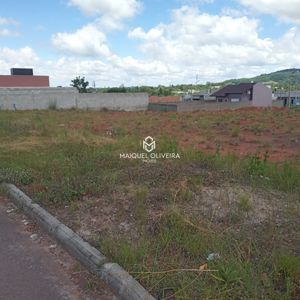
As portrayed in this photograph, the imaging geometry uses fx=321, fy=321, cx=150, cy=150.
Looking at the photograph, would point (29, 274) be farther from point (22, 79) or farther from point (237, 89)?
point (22, 79)

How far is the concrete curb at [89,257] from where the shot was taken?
2.56 meters

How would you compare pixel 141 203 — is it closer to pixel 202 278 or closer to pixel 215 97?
pixel 202 278

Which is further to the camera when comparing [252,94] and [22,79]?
[22,79]

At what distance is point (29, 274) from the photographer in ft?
9.71

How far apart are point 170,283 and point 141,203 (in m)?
1.86

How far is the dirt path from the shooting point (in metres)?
2.66

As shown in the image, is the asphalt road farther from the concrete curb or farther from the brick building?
the brick building

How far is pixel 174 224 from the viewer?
3695mm

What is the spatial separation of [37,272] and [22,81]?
5924 cm

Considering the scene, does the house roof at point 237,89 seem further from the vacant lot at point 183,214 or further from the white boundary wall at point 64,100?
the vacant lot at point 183,214

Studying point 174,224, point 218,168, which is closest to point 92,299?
point 174,224

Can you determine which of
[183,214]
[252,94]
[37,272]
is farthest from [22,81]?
[37,272]

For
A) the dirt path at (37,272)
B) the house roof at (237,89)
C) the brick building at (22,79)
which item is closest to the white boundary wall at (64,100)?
the house roof at (237,89)

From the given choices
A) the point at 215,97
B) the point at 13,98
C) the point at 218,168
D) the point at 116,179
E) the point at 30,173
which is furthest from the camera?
the point at 215,97
